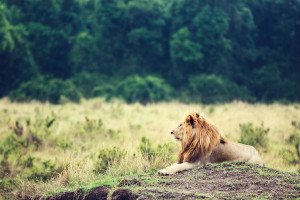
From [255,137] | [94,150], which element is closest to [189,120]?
[94,150]

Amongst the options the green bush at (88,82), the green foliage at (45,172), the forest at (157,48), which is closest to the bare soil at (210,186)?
the green foliage at (45,172)

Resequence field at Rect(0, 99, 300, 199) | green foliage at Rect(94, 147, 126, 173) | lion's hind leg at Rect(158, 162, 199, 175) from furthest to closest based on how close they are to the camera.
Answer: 1. green foliage at Rect(94, 147, 126, 173)
2. field at Rect(0, 99, 300, 199)
3. lion's hind leg at Rect(158, 162, 199, 175)

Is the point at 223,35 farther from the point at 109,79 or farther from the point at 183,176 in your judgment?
the point at 183,176

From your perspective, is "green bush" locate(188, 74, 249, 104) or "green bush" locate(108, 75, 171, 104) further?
"green bush" locate(108, 75, 171, 104)

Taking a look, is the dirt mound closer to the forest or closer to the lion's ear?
the lion's ear

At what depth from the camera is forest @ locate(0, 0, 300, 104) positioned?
2875cm

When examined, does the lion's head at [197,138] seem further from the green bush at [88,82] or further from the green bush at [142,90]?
the green bush at [88,82]

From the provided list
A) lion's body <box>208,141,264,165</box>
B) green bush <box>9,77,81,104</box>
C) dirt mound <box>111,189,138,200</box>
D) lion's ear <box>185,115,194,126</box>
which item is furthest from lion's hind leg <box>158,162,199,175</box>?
green bush <box>9,77,81,104</box>

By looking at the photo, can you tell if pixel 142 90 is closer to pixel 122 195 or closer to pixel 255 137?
pixel 255 137

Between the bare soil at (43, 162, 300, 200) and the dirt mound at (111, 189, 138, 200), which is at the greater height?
the bare soil at (43, 162, 300, 200)

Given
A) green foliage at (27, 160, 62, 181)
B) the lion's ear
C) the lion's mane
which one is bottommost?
green foliage at (27, 160, 62, 181)

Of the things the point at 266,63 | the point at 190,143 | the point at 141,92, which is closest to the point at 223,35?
the point at 266,63

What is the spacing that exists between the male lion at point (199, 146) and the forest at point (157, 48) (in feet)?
70.9

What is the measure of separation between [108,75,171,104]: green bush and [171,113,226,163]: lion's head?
841 inches
